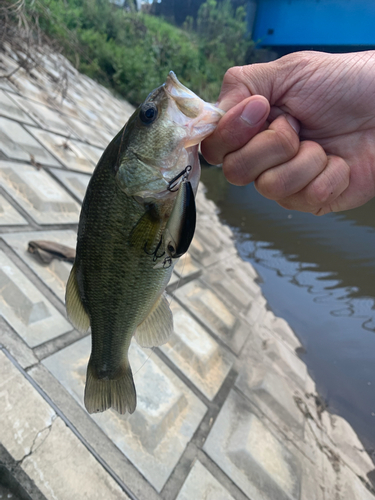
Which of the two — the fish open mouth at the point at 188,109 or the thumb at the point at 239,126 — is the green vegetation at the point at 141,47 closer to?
the thumb at the point at 239,126

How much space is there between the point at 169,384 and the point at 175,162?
63.6 inches

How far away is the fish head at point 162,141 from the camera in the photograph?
3.75ft

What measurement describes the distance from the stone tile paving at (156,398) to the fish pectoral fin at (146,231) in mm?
582

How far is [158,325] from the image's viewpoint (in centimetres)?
139

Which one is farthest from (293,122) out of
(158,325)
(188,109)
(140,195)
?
(158,325)

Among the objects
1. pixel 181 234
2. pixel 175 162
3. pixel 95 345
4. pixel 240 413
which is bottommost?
pixel 240 413

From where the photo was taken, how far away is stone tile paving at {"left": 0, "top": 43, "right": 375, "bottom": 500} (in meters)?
1.60

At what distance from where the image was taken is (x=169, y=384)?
7.20 ft

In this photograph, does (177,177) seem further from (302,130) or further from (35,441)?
(35,441)

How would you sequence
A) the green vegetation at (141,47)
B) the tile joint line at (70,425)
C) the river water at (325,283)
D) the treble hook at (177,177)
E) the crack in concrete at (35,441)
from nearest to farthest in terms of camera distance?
1. the treble hook at (177,177)
2. the crack in concrete at (35,441)
3. the tile joint line at (70,425)
4. the river water at (325,283)
5. the green vegetation at (141,47)

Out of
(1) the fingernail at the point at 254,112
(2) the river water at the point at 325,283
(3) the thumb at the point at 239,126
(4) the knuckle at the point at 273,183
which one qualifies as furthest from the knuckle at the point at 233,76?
(2) the river water at the point at 325,283

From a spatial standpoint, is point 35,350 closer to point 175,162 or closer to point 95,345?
point 95,345

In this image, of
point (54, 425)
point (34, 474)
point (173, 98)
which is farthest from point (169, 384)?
point (173, 98)

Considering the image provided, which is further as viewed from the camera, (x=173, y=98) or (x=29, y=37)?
(x=29, y=37)
